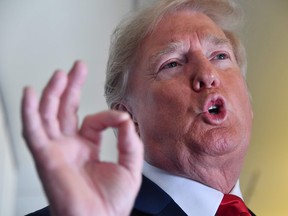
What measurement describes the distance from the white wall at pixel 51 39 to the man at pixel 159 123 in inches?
10.4

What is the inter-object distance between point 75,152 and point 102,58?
1015mm

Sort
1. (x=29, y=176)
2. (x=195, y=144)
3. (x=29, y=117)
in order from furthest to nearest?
(x=29, y=176) < (x=195, y=144) < (x=29, y=117)

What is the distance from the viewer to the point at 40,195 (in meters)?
2.20

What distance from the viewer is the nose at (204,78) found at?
0.86 meters

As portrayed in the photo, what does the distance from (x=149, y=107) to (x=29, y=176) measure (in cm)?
138

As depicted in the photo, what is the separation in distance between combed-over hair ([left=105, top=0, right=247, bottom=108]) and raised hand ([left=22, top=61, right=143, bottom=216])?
522 millimetres

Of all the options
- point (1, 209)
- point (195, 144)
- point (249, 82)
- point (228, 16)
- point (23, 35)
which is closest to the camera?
point (195, 144)

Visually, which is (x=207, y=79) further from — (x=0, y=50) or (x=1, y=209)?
(x=1, y=209)

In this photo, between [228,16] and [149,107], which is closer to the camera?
[149,107]

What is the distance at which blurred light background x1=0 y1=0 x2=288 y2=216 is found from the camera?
129 centimetres

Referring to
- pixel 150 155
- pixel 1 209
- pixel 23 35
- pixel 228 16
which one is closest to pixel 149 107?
pixel 150 155

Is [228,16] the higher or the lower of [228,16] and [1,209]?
the higher

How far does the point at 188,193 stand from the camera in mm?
838

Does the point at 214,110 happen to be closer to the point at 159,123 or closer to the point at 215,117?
the point at 215,117
